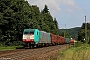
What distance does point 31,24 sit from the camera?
64188mm

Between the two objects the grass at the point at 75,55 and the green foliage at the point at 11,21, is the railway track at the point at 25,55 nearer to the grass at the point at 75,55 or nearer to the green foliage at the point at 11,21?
the grass at the point at 75,55

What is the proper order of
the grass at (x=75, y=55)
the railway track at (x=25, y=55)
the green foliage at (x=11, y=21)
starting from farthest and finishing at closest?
the green foliage at (x=11, y=21) → the railway track at (x=25, y=55) → the grass at (x=75, y=55)

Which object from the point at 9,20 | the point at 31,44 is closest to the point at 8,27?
the point at 9,20

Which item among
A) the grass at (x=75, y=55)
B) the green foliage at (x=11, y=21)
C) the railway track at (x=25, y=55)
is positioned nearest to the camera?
the grass at (x=75, y=55)

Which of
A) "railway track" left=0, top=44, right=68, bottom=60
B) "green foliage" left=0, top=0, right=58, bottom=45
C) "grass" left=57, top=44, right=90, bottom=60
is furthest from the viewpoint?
"green foliage" left=0, top=0, right=58, bottom=45

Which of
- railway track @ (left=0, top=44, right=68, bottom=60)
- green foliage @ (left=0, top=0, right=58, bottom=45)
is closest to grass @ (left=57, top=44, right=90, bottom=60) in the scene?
railway track @ (left=0, top=44, right=68, bottom=60)

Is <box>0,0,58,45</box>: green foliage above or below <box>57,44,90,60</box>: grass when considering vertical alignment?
above

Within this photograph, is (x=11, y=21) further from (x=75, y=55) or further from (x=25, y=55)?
(x=75, y=55)

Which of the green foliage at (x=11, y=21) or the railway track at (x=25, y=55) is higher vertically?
the green foliage at (x=11, y=21)

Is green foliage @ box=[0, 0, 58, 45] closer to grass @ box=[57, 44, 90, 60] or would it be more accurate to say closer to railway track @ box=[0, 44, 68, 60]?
railway track @ box=[0, 44, 68, 60]

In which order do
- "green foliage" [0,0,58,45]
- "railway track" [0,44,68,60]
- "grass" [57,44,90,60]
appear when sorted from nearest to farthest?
"grass" [57,44,90,60]
"railway track" [0,44,68,60]
"green foliage" [0,0,58,45]

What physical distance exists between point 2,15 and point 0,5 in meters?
3.25

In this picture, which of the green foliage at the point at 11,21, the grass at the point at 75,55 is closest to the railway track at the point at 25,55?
the grass at the point at 75,55

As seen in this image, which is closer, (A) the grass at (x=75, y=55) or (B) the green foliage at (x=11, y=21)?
(A) the grass at (x=75, y=55)
